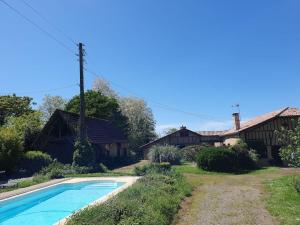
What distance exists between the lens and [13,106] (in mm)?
45656

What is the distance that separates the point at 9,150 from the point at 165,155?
53.2 feet

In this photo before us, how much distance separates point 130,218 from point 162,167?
13475 mm

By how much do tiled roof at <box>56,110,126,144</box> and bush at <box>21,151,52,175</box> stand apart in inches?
240

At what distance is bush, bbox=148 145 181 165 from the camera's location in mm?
33875

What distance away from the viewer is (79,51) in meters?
28.3

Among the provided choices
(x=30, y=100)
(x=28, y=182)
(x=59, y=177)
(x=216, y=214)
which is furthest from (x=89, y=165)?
(x=30, y=100)

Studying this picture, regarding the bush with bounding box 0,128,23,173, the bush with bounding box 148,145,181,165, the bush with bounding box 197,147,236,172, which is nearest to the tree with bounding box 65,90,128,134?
the bush with bounding box 148,145,181,165

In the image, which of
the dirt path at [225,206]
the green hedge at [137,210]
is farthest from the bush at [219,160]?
the green hedge at [137,210]

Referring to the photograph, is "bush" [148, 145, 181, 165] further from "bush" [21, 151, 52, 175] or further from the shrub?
"bush" [21, 151, 52, 175]

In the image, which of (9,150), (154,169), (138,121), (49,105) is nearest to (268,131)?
(154,169)

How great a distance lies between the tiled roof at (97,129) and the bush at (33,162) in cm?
609

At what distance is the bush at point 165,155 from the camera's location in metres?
33.9

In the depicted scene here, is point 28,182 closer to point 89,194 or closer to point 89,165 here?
point 89,194

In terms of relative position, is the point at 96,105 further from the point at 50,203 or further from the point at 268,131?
the point at 50,203
